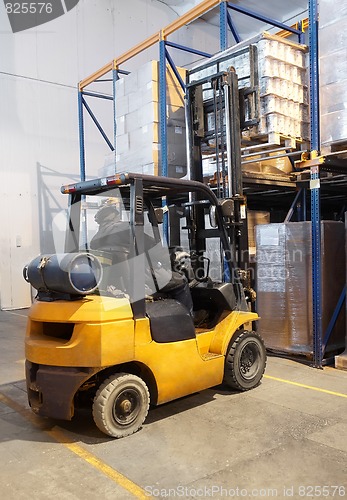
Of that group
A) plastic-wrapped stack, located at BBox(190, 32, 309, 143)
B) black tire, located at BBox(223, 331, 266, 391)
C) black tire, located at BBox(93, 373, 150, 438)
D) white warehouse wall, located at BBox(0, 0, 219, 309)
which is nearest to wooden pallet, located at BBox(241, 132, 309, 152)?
plastic-wrapped stack, located at BBox(190, 32, 309, 143)

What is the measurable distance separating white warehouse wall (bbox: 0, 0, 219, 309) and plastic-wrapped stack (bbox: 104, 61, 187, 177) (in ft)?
15.7

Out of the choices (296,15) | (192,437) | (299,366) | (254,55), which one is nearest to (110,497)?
(192,437)

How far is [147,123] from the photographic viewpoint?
7.21 metres

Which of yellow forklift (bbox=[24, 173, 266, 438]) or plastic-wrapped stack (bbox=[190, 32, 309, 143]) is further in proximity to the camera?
plastic-wrapped stack (bbox=[190, 32, 309, 143])

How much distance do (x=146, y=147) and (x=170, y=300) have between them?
3.69m

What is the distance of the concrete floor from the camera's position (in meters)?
2.95

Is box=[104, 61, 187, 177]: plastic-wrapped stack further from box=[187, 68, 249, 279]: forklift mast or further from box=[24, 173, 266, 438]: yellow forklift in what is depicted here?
box=[24, 173, 266, 438]: yellow forklift

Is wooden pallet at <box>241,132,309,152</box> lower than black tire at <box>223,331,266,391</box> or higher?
higher

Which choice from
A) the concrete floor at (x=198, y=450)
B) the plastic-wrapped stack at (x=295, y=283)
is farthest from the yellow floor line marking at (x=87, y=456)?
the plastic-wrapped stack at (x=295, y=283)

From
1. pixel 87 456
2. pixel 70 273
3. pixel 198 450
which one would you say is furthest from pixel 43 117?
pixel 198 450

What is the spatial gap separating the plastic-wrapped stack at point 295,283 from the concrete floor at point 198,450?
3.68ft

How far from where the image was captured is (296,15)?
42.3ft

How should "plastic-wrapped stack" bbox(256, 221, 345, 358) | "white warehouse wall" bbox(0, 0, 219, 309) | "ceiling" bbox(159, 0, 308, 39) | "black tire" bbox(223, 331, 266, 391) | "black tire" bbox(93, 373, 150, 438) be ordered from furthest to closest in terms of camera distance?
1. "ceiling" bbox(159, 0, 308, 39)
2. "white warehouse wall" bbox(0, 0, 219, 309)
3. "plastic-wrapped stack" bbox(256, 221, 345, 358)
4. "black tire" bbox(223, 331, 266, 391)
5. "black tire" bbox(93, 373, 150, 438)

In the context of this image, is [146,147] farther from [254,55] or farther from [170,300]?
[170,300]
